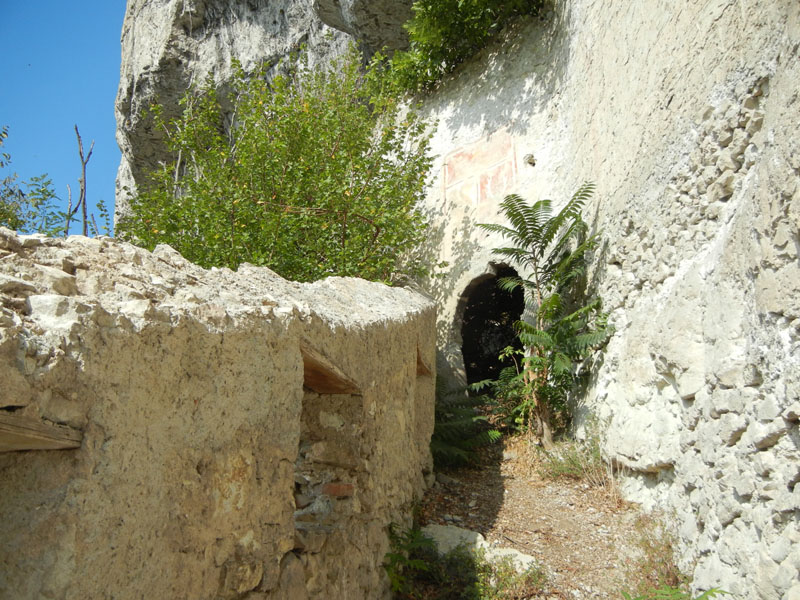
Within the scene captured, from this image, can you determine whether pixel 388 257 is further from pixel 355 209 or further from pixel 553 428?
pixel 553 428

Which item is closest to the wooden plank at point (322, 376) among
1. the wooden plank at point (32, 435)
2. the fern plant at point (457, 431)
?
the wooden plank at point (32, 435)

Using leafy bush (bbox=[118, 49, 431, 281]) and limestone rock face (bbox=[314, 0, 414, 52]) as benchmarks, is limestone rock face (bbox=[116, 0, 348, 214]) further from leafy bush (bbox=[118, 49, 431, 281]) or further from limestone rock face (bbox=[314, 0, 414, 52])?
leafy bush (bbox=[118, 49, 431, 281])

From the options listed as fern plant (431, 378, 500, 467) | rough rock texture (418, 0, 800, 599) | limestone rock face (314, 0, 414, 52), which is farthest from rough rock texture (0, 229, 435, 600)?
limestone rock face (314, 0, 414, 52)

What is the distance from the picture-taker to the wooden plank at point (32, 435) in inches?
62.0

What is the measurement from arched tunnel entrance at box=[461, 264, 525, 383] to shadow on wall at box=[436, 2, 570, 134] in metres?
3.14

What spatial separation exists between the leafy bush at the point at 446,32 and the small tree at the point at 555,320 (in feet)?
13.5

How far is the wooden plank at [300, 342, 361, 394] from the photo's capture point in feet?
10.4

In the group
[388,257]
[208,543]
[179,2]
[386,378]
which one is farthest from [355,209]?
[179,2]

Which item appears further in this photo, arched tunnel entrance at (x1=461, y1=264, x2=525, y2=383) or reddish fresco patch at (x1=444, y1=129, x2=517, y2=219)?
arched tunnel entrance at (x1=461, y1=264, x2=525, y2=383)

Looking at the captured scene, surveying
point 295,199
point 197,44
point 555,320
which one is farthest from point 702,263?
point 197,44

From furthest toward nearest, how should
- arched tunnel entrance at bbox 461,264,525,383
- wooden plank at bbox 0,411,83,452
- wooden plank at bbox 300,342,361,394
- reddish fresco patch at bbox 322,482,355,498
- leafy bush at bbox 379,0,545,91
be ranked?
arched tunnel entrance at bbox 461,264,525,383, leafy bush at bbox 379,0,545,91, reddish fresco patch at bbox 322,482,355,498, wooden plank at bbox 300,342,361,394, wooden plank at bbox 0,411,83,452

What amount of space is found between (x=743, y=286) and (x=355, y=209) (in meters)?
5.45

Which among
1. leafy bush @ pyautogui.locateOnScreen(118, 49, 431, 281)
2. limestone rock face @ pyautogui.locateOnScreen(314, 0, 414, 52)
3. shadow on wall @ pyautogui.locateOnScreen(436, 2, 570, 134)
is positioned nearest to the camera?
leafy bush @ pyautogui.locateOnScreen(118, 49, 431, 281)

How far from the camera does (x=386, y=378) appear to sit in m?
4.35
